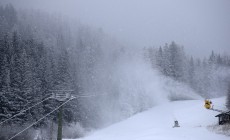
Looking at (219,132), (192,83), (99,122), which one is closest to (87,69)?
(99,122)

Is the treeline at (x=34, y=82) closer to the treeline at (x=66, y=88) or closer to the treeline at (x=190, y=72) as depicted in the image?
the treeline at (x=66, y=88)

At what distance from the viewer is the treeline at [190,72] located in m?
66.4

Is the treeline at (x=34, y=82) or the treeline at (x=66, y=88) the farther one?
the treeline at (x=66, y=88)

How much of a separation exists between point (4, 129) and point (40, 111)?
794cm

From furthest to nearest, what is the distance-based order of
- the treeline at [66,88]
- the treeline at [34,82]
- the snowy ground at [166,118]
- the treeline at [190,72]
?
the treeline at [190,72] → the treeline at [66,88] → the treeline at [34,82] → the snowy ground at [166,118]

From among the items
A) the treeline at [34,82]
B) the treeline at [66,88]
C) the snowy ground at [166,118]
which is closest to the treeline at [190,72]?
the treeline at [66,88]

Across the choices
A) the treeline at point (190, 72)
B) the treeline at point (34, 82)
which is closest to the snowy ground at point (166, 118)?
the treeline at point (190, 72)

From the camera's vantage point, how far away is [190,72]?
73750 millimetres

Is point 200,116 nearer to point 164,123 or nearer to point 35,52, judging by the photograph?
point 164,123

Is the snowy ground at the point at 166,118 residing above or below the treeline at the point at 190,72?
below

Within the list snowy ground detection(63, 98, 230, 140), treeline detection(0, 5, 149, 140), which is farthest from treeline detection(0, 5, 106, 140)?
snowy ground detection(63, 98, 230, 140)

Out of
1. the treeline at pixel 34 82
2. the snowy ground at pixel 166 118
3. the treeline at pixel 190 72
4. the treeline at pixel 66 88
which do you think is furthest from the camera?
the treeline at pixel 190 72

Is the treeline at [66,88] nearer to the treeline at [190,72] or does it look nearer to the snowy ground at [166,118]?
the snowy ground at [166,118]

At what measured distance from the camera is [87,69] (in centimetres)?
7550
